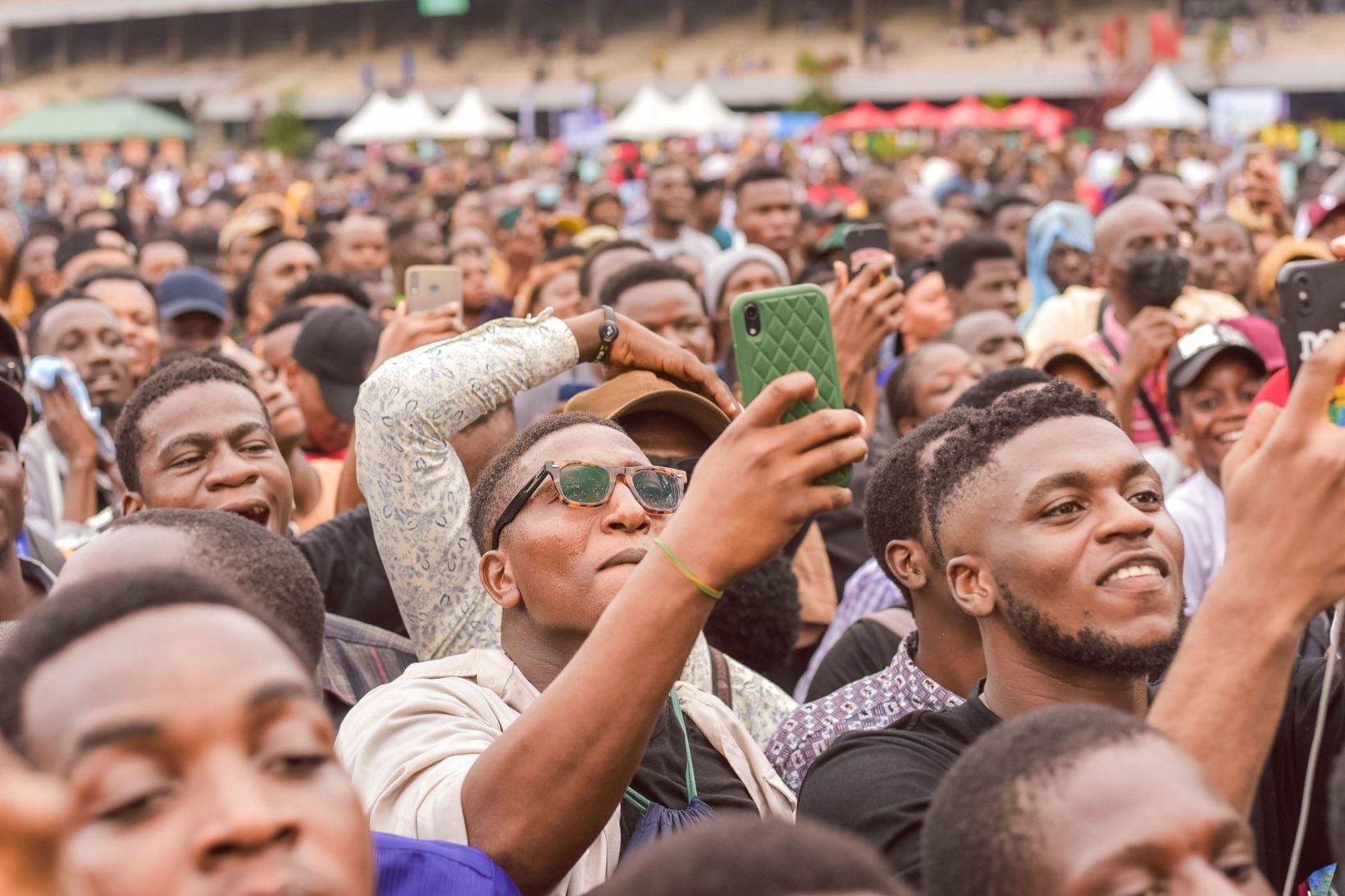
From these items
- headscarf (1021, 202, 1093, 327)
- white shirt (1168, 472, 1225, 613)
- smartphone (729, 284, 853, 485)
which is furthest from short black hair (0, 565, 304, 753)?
headscarf (1021, 202, 1093, 327)

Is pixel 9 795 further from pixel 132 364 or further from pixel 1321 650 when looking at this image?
pixel 132 364

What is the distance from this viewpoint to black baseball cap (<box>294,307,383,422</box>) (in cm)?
531

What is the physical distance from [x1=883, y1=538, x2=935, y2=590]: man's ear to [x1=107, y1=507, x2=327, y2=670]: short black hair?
126 centimetres

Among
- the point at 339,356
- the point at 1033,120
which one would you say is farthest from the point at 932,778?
the point at 1033,120

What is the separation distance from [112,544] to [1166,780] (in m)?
1.54

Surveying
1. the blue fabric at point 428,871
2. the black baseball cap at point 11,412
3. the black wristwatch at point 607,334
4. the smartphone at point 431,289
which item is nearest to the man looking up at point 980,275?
the smartphone at point 431,289

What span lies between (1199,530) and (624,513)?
88.9 inches

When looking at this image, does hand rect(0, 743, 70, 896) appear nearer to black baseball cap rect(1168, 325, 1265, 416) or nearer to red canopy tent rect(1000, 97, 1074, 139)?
black baseball cap rect(1168, 325, 1265, 416)

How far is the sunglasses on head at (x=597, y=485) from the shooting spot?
2787mm

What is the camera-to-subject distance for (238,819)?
1.47 meters

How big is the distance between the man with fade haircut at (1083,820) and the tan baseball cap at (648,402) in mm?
1729

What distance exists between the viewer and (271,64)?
2156 inches

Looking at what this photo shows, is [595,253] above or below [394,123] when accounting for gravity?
below

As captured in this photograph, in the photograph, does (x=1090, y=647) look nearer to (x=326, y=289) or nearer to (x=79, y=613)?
(x=79, y=613)
